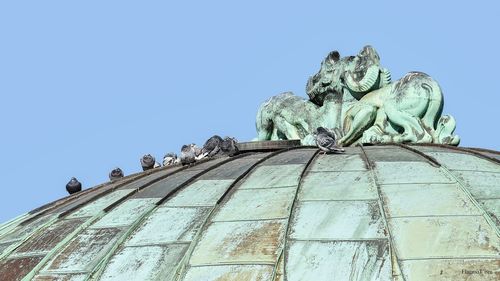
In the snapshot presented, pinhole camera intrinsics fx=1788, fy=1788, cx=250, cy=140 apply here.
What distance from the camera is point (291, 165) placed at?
35500 mm

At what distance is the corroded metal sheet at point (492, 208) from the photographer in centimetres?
3216

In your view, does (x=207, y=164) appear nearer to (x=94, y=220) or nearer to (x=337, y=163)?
(x=337, y=163)

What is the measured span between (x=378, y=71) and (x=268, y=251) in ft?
28.6

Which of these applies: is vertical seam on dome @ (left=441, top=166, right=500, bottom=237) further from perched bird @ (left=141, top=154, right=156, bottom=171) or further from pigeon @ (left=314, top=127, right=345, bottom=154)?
perched bird @ (left=141, top=154, right=156, bottom=171)

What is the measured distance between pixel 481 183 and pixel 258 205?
4.33 m

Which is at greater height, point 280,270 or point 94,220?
point 94,220

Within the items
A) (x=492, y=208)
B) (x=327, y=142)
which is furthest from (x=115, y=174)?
(x=492, y=208)

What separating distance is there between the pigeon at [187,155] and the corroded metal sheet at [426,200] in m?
5.66

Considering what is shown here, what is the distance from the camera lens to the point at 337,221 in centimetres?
3225

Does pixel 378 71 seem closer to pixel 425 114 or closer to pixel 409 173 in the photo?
pixel 425 114

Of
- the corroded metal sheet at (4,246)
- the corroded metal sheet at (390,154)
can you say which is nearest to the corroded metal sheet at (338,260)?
the corroded metal sheet at (390,154)

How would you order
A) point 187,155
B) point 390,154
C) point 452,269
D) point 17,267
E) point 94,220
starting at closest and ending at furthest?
point 452,269 < point 17,267 < point 94,220 < point 390,154 < point 187,155

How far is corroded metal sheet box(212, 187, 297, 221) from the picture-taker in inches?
1297

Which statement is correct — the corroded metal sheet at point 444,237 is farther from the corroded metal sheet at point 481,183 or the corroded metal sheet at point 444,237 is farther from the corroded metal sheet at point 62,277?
the corroded metal sheet at point 62,277
